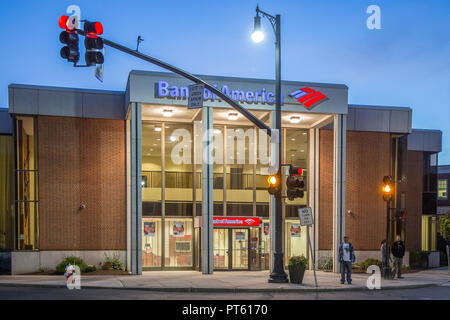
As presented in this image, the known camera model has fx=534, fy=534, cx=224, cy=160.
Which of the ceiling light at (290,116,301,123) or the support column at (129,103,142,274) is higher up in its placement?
the ceiling light at (290,116,301,123)

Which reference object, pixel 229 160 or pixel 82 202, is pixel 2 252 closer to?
pixel 82 202

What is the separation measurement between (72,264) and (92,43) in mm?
13523

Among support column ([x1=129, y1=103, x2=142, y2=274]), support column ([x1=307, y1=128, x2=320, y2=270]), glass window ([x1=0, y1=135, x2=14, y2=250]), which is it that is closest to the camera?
support column ([x1=129, y1=103, x2=142, y2=274])

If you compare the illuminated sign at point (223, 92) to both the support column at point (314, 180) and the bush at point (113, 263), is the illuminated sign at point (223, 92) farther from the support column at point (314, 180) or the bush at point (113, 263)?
the bush at point (113, 263)

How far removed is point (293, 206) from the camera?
28266mm

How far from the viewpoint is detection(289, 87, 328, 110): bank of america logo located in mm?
24781

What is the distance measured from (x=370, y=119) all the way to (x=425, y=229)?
438 inches

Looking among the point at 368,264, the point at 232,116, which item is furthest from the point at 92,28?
the point at 368,264

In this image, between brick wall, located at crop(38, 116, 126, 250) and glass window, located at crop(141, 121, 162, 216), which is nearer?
brick wall, located at crop(38, 116, 126, 250)

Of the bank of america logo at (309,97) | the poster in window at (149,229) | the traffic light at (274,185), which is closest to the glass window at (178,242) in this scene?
the poster in window at (149,229)

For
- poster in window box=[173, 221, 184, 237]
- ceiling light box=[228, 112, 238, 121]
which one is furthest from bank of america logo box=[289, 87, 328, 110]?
poster in window box=[173, 221, 184, 237]

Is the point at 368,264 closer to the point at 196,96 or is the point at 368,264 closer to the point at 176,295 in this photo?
the point at 176,295

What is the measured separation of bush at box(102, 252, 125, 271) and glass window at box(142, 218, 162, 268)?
58.8 inches

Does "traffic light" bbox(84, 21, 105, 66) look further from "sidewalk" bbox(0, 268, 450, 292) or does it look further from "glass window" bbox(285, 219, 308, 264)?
"glass window" bbox(285, 219, 308, 264)
